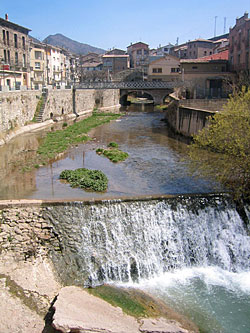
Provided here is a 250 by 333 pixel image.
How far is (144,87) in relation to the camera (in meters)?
52.8

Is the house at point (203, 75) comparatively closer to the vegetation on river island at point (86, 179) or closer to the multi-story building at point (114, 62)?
the vegetation on river island at point (86, 179)

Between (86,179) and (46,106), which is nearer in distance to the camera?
(86,179)

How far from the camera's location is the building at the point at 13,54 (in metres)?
45.6

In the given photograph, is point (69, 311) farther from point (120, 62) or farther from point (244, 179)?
point (120, 62)

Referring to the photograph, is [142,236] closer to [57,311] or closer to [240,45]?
[57,311]

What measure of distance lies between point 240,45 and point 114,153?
32.4 meters

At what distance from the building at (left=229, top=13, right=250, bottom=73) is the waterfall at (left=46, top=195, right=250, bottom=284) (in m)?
35.7

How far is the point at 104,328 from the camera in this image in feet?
32.7

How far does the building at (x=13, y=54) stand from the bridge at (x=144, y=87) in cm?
857

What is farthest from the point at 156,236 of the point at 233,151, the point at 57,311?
the point at 57,311

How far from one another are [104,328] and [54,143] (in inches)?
765

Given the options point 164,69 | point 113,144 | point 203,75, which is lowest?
point 113,144

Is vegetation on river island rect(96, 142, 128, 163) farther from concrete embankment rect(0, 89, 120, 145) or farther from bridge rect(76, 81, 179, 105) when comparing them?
bridge rect(76, 81, 179, 105)

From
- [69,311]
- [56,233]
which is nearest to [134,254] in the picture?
[56,233]
